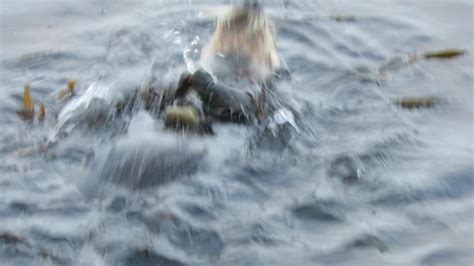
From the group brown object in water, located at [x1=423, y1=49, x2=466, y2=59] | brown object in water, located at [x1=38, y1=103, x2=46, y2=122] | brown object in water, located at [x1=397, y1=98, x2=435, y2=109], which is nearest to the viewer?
brown object in water, located at [x1=38, y1=103, x2=46, y2=122]

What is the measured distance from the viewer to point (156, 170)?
4445 millimetres

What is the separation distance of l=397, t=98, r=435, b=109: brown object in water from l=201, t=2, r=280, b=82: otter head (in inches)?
33.7

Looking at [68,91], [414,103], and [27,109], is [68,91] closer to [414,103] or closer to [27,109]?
[27,109]

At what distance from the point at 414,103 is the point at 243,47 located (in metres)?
1.15

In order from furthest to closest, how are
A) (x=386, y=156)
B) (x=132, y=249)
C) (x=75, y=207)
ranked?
(x=386, y=156) < (x=75, y=207) < (x=132, y=249)

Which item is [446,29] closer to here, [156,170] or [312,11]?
[312,11]

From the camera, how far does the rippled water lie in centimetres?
400

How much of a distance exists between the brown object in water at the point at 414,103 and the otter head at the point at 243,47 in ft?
2.81

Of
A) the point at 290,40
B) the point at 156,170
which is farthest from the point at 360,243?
the point at 290,40

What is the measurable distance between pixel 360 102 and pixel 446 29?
152cm

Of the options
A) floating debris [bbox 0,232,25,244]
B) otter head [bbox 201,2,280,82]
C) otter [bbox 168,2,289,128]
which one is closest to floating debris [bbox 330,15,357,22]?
otter [bbox 168,2,289,128]

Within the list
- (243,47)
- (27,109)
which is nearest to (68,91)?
(27,109)

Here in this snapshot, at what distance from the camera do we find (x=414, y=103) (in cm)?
527

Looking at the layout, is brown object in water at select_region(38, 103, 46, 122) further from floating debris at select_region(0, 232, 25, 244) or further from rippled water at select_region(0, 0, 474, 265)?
floating debris at select_region(0, 232, 25, 244)
